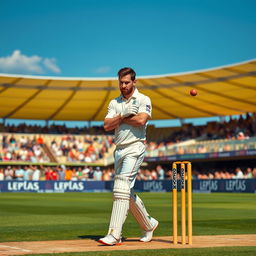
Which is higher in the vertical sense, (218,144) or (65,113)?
(65,113)

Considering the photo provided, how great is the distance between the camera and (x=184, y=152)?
152ft

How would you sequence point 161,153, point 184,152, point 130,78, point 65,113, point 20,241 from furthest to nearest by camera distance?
point 65,113 → point 161,153 → point 184,152 → point 20,241 → point 130,78

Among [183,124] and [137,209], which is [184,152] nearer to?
[183,124]

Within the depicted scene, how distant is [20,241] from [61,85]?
37.2 metres

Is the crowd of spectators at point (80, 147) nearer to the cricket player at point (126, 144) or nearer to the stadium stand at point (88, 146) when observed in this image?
the stadium stand at point (88, 146)

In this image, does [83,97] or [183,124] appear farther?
[183,124]

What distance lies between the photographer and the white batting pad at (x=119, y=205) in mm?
7766

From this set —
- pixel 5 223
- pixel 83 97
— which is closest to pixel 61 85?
pixel 83 97

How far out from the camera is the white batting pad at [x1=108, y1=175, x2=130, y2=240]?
777cm

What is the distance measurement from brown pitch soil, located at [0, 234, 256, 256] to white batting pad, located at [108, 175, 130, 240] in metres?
0.23

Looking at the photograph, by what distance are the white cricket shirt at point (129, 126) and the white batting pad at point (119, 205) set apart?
517 millimetres

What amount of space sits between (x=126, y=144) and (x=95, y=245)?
1.40m

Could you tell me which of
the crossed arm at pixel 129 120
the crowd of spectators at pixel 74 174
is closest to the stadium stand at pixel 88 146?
the crowd of spectators at pixel 74 174

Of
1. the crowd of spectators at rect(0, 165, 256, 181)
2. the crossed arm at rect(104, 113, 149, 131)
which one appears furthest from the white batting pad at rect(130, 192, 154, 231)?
the crowd of spectators at rect(0, 165, 256, 181)
